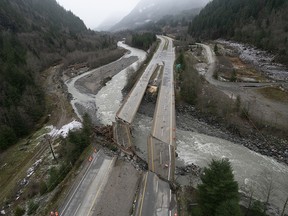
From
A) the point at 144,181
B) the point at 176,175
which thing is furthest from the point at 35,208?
the point at 176,175

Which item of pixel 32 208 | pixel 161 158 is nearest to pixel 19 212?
pixel 32 208

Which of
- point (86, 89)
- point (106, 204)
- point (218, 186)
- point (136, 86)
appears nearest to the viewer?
point (218, 186)

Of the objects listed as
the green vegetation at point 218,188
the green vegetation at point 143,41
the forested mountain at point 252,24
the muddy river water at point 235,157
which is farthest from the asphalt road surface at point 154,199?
the green vegetation at point 143,41

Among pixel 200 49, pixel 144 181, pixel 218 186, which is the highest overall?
pixel 218 186

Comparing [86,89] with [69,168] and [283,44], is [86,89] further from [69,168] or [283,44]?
[283,44]

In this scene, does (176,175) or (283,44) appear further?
(283,44)

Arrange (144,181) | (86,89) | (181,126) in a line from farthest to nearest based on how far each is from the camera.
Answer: (86,89) → (181,126) → (144,181)

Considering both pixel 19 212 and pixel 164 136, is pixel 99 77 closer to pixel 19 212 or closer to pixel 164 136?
pixel 164 136
